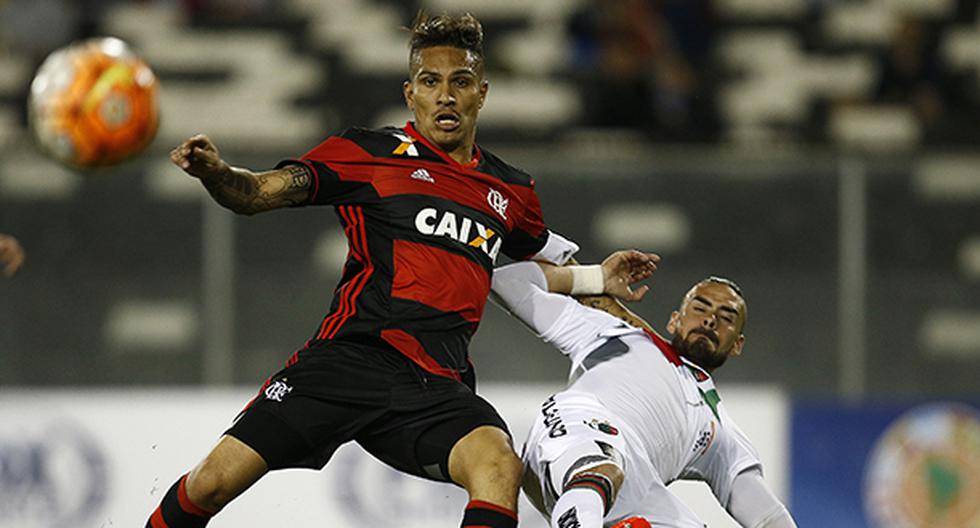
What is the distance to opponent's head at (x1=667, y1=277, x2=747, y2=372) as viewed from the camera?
5906mm

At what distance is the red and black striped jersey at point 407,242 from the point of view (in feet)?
16.4

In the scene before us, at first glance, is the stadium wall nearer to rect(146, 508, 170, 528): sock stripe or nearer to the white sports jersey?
the white sports jersey

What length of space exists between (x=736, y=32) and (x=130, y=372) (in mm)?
5011

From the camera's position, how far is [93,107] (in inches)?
232

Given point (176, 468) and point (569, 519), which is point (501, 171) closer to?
point (569, 519)

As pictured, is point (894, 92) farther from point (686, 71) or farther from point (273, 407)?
point (273, 407)

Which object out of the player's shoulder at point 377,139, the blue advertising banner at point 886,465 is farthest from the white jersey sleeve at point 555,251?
the blue advertising banner at point 886,465

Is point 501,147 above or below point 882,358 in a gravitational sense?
above

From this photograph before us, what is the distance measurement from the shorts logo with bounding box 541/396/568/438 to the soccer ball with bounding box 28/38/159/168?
179cm

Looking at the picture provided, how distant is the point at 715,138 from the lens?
10.1 meters

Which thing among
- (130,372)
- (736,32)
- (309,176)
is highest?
(736,32)

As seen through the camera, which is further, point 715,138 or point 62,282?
point 715,138

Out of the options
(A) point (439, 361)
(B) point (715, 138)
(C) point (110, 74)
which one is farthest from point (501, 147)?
(A) point (439, 361)

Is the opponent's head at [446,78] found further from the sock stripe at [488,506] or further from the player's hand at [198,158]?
the sock stripe at [488,506]
